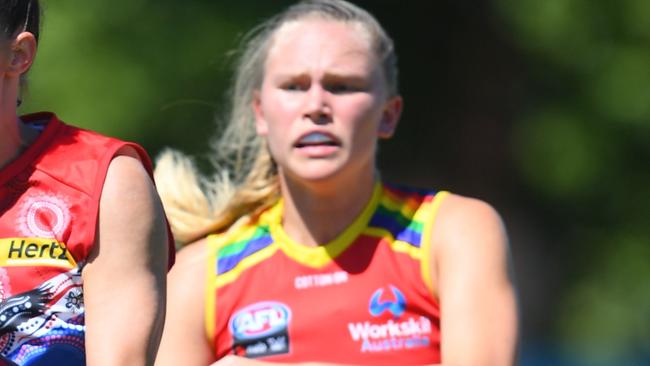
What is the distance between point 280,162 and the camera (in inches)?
165

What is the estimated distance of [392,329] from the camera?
405 centimetres

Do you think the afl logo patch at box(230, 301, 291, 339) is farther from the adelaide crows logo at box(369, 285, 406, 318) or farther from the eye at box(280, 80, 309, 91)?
the eye at box(280, 80, 309, 91)

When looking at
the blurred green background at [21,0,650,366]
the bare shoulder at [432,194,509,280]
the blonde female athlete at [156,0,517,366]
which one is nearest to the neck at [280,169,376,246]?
the blonde female athlete at [156,0,517,366]

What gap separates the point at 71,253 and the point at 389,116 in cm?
173

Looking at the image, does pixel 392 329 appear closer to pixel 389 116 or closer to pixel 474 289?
pixel 474 289

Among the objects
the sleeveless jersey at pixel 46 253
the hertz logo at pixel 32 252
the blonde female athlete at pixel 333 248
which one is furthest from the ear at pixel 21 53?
the blonde female athlete at pixel 333 248

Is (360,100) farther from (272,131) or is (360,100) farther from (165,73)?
(165,73)

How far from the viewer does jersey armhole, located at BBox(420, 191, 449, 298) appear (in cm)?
405

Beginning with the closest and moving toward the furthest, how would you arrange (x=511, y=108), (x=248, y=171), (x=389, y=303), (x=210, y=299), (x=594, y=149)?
(x=389, y=303), (x=210, y=299), (x=248, y=171), (x=594, y=149), (x=511, y=108)

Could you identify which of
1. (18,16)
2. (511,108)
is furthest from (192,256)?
(511,108)

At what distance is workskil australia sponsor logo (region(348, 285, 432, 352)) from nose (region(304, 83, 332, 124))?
1.56ft

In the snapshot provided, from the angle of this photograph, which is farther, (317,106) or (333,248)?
(333,248)

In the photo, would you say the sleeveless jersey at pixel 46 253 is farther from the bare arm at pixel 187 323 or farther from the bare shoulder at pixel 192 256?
the bare shoulder at pixel 192 256

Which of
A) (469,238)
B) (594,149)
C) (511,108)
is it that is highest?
(469,238)
